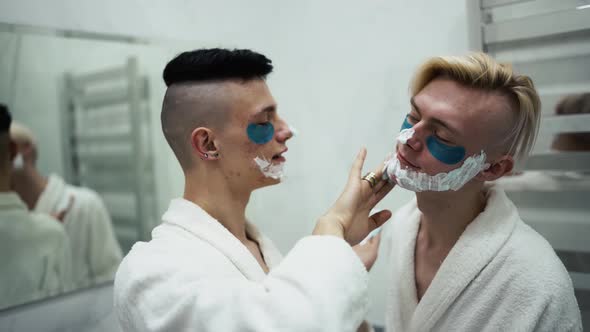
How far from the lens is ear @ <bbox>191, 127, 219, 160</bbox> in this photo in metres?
1.15

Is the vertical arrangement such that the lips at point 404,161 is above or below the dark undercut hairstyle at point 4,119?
below

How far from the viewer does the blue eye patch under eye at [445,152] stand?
43.9 inches

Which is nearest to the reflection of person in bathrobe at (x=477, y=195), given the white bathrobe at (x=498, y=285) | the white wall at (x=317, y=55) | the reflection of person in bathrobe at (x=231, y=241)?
the white bathrobe at (x=498, y=285)

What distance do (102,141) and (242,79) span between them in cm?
68

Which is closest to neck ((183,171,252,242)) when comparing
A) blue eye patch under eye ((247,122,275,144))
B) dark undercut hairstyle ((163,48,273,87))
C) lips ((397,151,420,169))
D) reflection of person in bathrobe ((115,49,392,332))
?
reflection of person in bathrobe ((115,49,392,332))

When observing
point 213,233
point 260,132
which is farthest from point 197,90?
point 213,233

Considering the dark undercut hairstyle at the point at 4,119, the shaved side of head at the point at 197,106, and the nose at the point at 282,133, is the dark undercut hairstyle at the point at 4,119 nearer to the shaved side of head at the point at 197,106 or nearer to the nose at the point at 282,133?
the shaved side of head at the point at 197,106

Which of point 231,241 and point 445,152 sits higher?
point 445,152

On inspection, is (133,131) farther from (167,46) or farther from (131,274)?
(131,274)

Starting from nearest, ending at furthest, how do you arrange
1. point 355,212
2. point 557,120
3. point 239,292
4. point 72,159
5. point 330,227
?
point 239,292 → point 330,227 → point 355,212 → point 557,120 → point 72,159

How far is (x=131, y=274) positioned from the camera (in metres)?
0.98

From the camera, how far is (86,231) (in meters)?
1.55

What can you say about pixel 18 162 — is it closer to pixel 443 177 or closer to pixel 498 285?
pixel 443 177

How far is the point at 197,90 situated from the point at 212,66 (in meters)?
0.07
